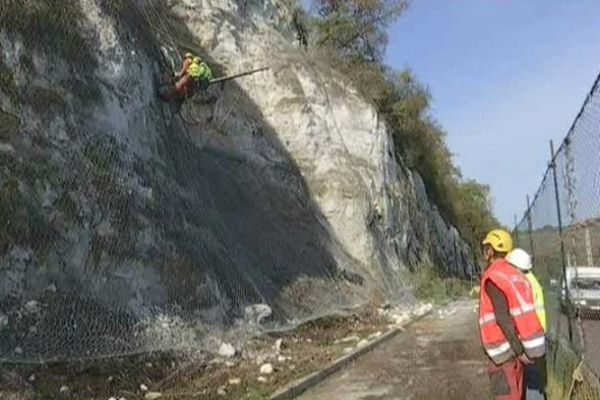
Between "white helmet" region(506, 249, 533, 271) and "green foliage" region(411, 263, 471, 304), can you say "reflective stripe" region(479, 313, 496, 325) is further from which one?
"green foliage" region(411, 263, 471, 304)

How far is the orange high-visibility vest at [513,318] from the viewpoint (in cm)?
571

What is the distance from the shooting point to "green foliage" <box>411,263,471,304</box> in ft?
110

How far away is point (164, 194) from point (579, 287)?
8.21 metres

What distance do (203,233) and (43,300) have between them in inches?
230

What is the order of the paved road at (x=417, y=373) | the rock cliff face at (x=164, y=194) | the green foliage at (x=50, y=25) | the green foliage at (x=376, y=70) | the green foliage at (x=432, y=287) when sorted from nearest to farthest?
the paved road at (x=417, y=373) → the rock cliff face at (x=164, y=194) → the green foliage at (x=50, y=25) → the green foliage at (x=432, y=287) → the green foliage at (x=376, y=70)

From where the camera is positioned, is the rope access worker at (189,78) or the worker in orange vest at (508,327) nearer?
the worker in orange vest at (508,327)

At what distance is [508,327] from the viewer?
225 inches

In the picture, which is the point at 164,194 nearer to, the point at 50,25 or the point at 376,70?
the point at 50,25

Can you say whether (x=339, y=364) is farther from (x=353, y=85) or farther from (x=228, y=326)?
(x=353, y=85)

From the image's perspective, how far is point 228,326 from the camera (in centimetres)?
1449

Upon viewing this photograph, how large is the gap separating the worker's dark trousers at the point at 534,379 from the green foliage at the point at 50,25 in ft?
31.7

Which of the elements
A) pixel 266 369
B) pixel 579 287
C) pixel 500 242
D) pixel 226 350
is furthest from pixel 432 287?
pixel 500 242

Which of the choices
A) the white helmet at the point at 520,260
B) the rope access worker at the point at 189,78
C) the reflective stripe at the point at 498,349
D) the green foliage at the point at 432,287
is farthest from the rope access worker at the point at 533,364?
the green foliage at the point at 432,287

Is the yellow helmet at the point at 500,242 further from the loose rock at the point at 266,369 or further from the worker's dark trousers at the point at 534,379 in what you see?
the loose rock at the point at 266,369
